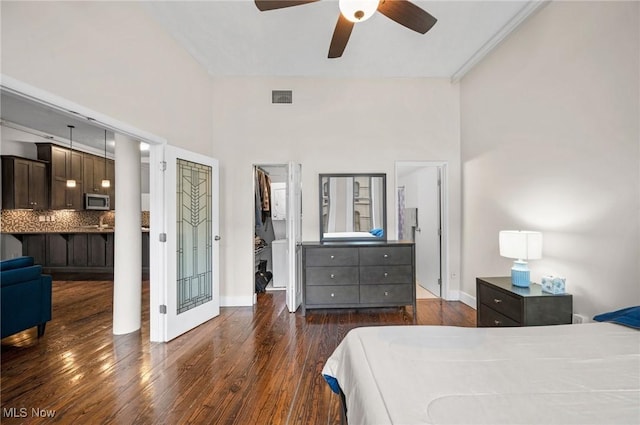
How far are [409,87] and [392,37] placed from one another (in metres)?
1.08

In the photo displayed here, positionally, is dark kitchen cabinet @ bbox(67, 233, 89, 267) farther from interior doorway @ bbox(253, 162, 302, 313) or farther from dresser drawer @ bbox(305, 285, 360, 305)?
dresser drawer @ bbox(305, 285, 360, 305)

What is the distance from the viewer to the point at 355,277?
370cm

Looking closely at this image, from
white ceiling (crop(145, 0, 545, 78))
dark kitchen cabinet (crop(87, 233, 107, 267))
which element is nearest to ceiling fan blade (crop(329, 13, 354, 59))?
white ceiling (crop(145, 0, 545, 78))

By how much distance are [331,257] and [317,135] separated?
1756mm

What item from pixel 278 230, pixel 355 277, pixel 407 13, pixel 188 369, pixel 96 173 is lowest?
pixel 188 369

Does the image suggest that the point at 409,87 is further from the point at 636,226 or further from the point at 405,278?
the point at 636,226

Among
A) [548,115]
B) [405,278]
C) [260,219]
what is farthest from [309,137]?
[548,115]

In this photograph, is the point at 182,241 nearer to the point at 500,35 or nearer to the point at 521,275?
the point at 521,275

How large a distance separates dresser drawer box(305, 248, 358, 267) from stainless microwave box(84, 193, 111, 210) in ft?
19.3

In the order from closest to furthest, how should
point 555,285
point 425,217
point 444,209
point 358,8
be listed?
point 358,8, point 555,285, point 444,209, point 425,217

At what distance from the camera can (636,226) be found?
76.4 inches

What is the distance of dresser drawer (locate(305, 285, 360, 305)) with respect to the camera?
3.69 m

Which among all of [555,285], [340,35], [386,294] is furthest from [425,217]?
[340,35]
